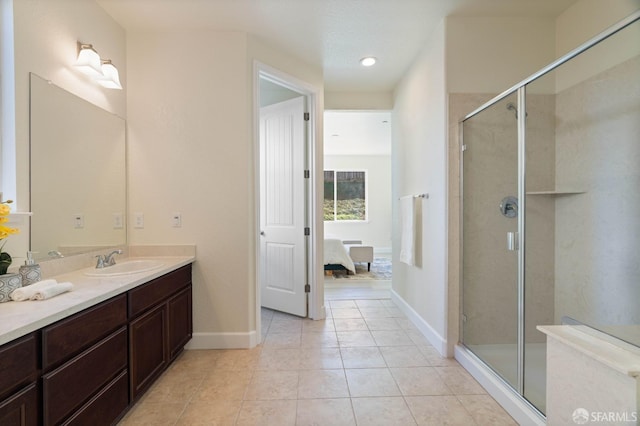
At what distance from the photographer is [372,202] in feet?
27.8

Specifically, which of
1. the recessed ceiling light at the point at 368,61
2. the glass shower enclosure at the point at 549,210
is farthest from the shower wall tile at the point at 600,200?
the recessed ceiling light at the point at 368,61

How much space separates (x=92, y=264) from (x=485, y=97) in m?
3.24

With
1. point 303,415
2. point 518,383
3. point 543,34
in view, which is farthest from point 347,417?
point 543,34

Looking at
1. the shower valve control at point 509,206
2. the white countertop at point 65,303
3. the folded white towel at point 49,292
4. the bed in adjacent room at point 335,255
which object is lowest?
the bed in adjacent room at point 335,255

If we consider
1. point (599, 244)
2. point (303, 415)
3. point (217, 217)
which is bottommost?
point (303, 415)

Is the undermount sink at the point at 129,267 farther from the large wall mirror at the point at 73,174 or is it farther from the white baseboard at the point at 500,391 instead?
the white baseboard at the point at 500,391

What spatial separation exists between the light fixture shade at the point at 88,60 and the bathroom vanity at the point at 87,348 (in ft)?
4.45

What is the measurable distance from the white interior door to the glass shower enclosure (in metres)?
1.64

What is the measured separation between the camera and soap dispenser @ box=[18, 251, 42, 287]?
1483 millimetres

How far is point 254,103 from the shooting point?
265 cm

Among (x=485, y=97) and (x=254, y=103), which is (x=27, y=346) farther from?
(x=485, y=97)

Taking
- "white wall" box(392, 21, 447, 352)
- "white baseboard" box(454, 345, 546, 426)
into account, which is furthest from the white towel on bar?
"white baseboard" box(454, 345, 546, 426)

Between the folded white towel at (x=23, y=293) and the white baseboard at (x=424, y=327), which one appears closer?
the folded white towel at (x=23, y=293)

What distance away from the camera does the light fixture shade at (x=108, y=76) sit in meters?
2.13
